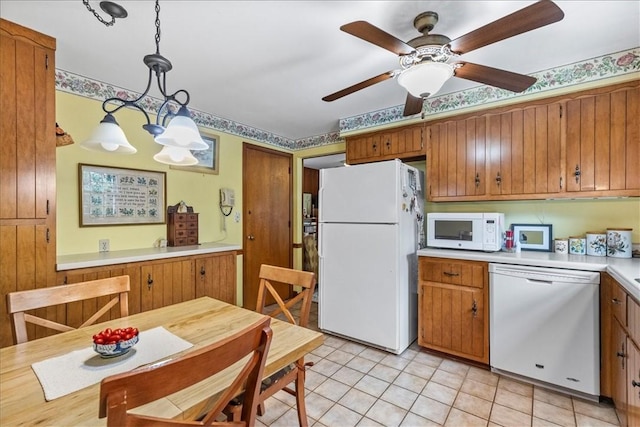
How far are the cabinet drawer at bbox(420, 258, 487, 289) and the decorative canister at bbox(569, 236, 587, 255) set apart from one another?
0.73 m

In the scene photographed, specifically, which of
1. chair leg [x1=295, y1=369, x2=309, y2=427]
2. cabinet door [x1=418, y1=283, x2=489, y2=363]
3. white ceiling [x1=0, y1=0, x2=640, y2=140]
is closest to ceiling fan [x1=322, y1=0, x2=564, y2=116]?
white ceiling [x1=0, y1=0, x2=640, y2=140]

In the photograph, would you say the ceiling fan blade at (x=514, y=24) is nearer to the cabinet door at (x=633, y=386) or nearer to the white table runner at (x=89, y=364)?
the cabinet door at (x=633, y=386)

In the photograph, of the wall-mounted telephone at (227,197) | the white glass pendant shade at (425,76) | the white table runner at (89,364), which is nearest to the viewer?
the white table runner at (89,364)

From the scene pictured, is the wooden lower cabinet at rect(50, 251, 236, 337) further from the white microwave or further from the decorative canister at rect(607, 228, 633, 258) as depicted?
the decorative canister at rect(607, 228, 633, 258)

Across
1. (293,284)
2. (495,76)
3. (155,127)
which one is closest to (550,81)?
(495,76)

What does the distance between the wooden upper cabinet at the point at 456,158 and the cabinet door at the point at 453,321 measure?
879 millimetres

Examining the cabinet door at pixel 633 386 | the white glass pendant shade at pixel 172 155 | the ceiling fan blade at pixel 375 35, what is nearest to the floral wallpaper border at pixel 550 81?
the ceiling fan blade at pixel 375 35

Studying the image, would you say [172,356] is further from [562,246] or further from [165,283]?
[562,246]

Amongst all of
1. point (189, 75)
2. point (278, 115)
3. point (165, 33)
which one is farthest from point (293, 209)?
point (165, 33)

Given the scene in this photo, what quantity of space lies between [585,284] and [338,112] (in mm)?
2497

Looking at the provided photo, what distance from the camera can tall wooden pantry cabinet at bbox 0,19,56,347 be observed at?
1.62m

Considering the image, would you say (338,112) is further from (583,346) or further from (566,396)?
(566,396)

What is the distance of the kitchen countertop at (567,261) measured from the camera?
154 cm

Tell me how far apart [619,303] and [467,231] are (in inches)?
40.7
